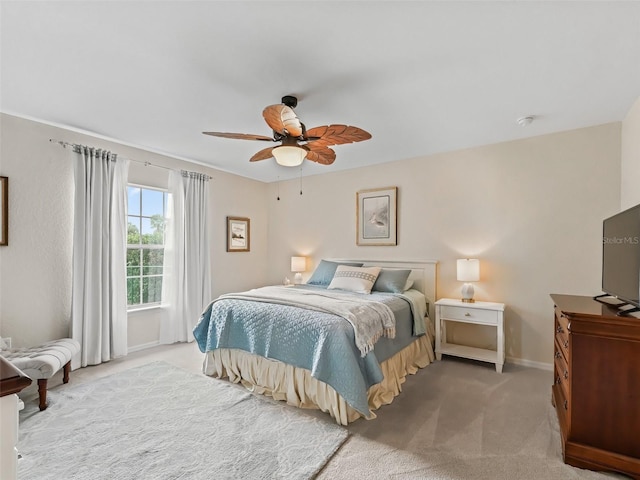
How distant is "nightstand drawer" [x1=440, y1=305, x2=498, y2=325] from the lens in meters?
3.30

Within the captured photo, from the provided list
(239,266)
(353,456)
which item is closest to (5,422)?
(353,456)

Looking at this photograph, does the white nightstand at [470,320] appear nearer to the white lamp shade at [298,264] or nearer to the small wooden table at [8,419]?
the white lamp shade at [298,264]

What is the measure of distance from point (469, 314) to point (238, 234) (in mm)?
3537

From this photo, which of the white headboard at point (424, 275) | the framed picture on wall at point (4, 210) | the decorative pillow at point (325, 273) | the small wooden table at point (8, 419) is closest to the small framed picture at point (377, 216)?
the white headboard at point (424, 275)

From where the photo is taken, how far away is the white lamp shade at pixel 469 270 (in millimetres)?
3496

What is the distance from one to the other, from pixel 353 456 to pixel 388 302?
1471 mm

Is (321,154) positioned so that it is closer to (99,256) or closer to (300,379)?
(300,379)

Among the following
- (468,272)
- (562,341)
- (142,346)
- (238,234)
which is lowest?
(142,346)

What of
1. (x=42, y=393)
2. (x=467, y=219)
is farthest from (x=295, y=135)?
(x=42, y=393)

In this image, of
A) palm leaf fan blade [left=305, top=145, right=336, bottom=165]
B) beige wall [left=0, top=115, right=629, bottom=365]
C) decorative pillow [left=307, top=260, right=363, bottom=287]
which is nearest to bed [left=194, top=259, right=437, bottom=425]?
decorative pillow [left=307, top=260, right=363, bottom=287]

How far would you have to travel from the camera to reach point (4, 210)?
2.90 metres

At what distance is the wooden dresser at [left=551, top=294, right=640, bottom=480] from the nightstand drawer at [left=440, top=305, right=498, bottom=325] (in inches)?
53.8

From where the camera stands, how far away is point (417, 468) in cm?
184

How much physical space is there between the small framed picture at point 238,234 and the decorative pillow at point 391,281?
96.3 inches
